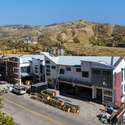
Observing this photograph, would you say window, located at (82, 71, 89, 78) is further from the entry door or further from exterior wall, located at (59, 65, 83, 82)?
the entry door

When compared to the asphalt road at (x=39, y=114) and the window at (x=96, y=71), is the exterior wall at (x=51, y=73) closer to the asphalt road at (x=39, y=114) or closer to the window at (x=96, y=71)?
the asphalt road at (x=39, y=114)

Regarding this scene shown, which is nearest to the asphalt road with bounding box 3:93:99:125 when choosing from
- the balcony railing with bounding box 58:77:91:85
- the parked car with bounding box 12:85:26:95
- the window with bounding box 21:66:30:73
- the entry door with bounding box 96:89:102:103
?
the parked car with bounding box 12:85:26:95

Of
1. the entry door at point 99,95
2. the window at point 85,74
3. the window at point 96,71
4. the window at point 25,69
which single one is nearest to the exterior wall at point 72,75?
the window at point 85,74

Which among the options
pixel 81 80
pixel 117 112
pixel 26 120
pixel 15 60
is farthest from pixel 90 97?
pixel 15 60

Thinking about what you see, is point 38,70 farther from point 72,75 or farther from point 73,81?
point 73,81

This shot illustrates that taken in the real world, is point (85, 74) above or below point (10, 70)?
above

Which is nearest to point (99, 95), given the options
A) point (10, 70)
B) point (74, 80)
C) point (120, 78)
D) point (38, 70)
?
point (120, 78)

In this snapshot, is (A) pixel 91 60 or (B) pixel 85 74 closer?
(B) pixel 85 74
